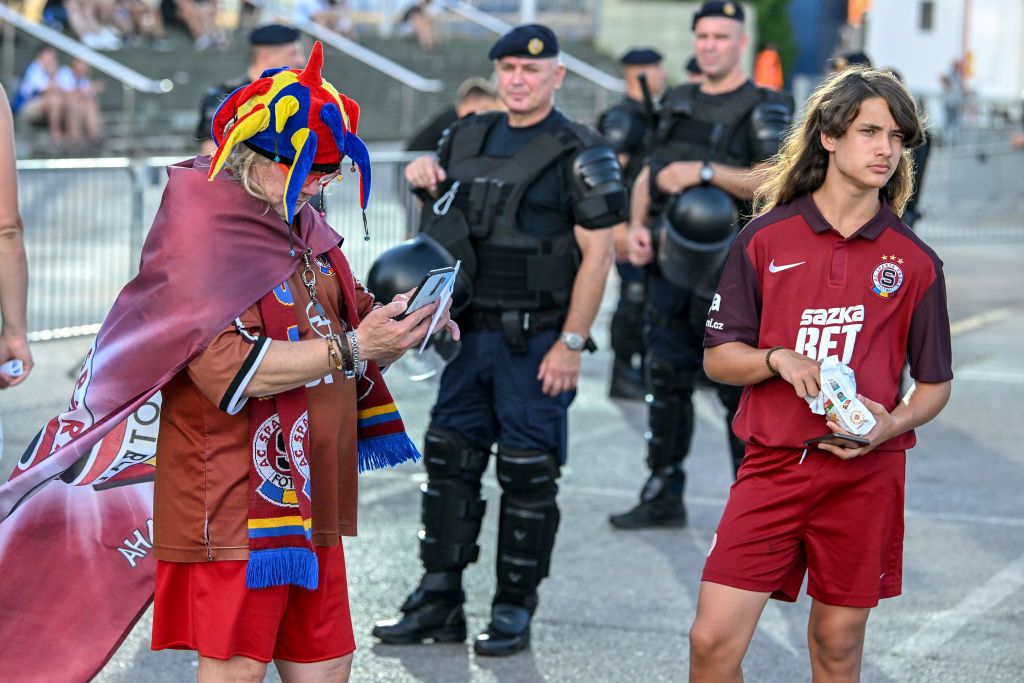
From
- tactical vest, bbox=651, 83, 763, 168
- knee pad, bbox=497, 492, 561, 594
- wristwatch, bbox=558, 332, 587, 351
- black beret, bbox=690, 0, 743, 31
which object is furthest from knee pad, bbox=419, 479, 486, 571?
black beret, bbox=690, 0, 743, 31

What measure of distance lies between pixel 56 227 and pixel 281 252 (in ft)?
19.3

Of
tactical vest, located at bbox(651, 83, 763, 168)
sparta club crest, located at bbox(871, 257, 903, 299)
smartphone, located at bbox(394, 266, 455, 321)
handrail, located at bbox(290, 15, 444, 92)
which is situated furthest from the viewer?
handrail, located at bbox(290, 15, 444, 92)

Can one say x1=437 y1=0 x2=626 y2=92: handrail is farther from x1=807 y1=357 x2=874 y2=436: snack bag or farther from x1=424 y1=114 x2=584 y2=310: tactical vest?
x1=807 y1=357 x2=874 y2=436: snack bag

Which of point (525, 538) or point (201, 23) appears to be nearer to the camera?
point (525, 538)

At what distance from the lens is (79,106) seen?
18.4 m

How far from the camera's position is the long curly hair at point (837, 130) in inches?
149

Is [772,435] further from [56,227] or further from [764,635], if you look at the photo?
[56,227]

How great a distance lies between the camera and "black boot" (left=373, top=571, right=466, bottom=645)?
523 centimetres

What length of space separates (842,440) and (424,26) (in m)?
24.5

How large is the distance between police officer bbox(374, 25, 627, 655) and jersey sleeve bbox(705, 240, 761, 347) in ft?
4.17

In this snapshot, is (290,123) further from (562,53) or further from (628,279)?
(562,53)

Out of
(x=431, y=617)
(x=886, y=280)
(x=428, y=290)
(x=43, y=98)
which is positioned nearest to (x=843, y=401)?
(x=886, y=280)

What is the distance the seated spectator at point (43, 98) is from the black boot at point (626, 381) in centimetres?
1068

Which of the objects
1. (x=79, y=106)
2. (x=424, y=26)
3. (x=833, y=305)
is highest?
(x=424, y=26)
